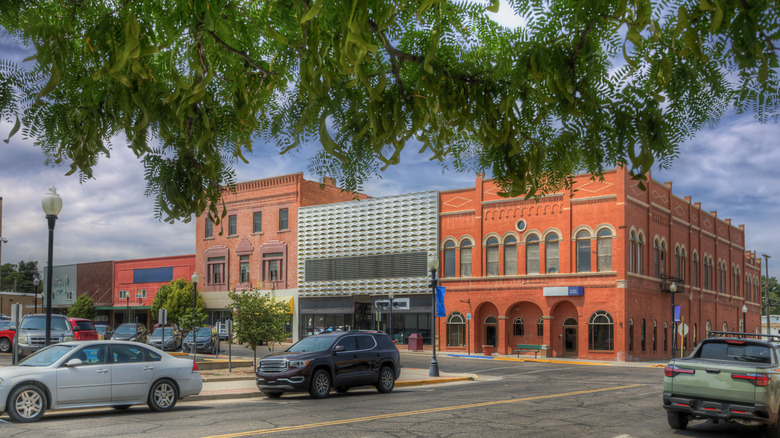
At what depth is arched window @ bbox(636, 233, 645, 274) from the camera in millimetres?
42938

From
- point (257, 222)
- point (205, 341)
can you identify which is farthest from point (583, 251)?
point (257, 222)

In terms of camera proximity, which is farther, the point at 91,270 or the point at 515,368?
the point at 91,270

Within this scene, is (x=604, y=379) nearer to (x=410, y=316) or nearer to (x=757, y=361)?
(x=757, y=361)

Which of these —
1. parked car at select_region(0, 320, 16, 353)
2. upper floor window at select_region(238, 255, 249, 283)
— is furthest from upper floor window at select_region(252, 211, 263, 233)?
parked car at select_region(0, 320, 16, 353)

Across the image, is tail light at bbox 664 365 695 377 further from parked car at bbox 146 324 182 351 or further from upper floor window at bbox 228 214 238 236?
upper floor window at bbox 228 214 238 236

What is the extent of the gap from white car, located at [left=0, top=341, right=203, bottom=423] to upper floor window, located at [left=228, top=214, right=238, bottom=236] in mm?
44585

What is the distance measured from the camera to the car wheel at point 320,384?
1844 centimetres

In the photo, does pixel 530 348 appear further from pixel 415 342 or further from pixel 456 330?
pixel 415 342

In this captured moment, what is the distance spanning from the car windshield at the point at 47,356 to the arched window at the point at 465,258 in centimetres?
3470

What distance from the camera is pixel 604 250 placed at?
4178 cm

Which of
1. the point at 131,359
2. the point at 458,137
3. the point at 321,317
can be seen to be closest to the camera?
the point at 458,137

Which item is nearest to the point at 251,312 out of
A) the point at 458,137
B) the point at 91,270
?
the point at 458,137

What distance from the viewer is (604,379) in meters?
26.6

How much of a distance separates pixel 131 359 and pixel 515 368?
71.8 feet
